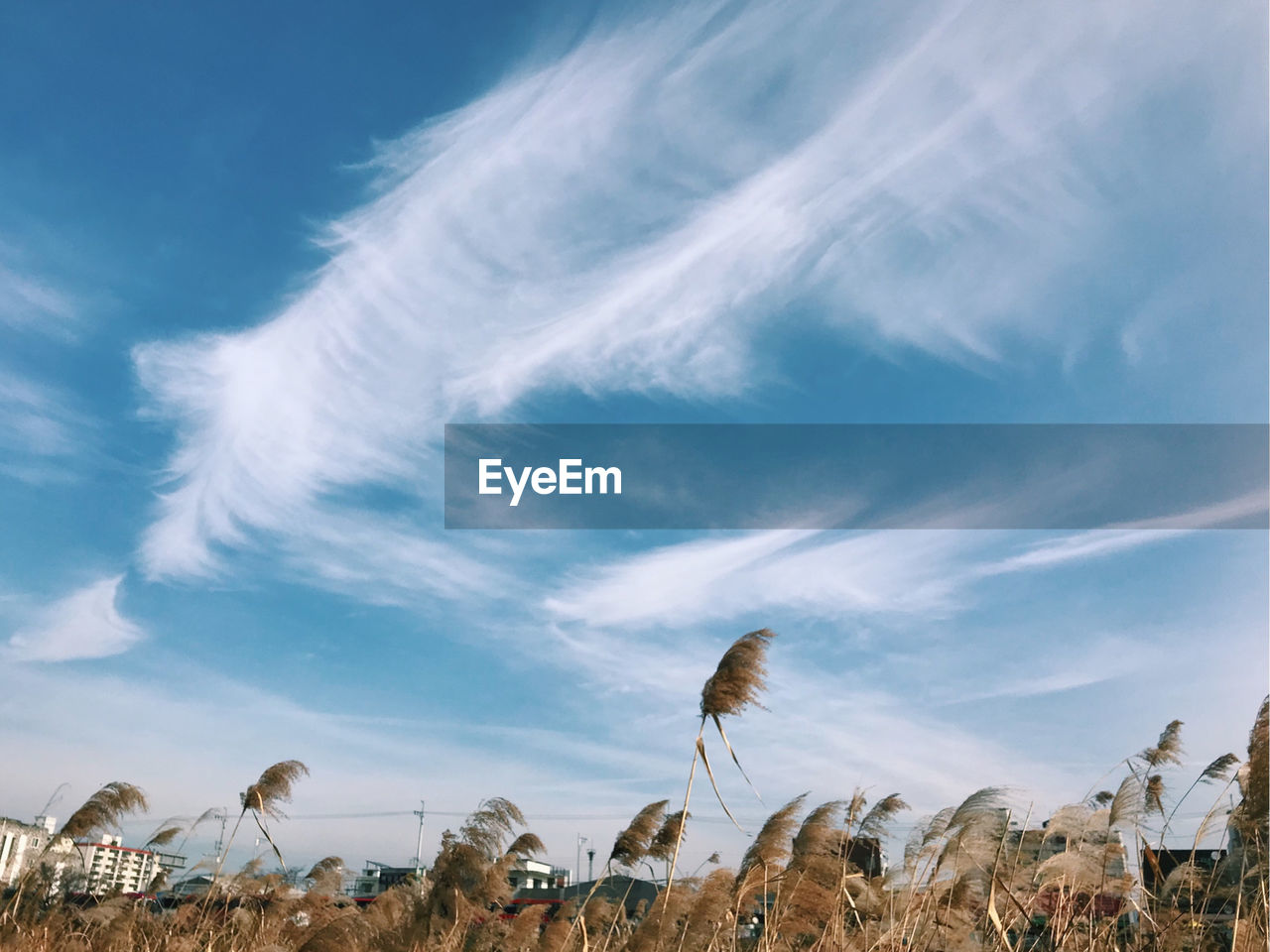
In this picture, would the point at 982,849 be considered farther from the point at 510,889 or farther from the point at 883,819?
the point at 510,889

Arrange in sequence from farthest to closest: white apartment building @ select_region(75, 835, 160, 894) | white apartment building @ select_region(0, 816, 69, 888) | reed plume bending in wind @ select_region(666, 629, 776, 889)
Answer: white apartment building @ select_region(75, 835, 160, 894), white apartment building @ select_region(0, 816, 69, 888), reed plume bending in wind @ select_region(666, 629, 776, 889)

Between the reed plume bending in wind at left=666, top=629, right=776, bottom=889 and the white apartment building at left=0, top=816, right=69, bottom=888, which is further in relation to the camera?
the white apartment building at left=0, top=816, right=69, bottom=888

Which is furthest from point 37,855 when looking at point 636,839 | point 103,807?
point 636,839

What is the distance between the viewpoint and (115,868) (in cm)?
1208

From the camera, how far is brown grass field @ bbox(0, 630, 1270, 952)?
5.12 meters

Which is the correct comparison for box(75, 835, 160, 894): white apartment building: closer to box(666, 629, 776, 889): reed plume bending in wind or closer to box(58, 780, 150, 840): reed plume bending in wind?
box(58, 780, 150, 840): reed plume bending in wind

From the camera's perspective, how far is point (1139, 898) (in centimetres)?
644

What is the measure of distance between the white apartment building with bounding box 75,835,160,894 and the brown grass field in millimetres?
2955

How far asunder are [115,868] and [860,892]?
31.5 feet

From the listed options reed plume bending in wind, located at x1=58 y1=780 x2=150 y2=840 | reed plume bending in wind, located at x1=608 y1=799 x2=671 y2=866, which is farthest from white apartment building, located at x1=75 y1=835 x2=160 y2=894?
reed plume bending in wind, located at x1=608 y1=799 x2=671 y2=866

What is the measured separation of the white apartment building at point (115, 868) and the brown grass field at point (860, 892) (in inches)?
116

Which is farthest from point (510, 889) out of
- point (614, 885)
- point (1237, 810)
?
point (1237, 810)

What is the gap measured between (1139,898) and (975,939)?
Answer: 169 centimetres

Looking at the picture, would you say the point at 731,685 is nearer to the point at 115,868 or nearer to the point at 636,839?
the point at 636,839
